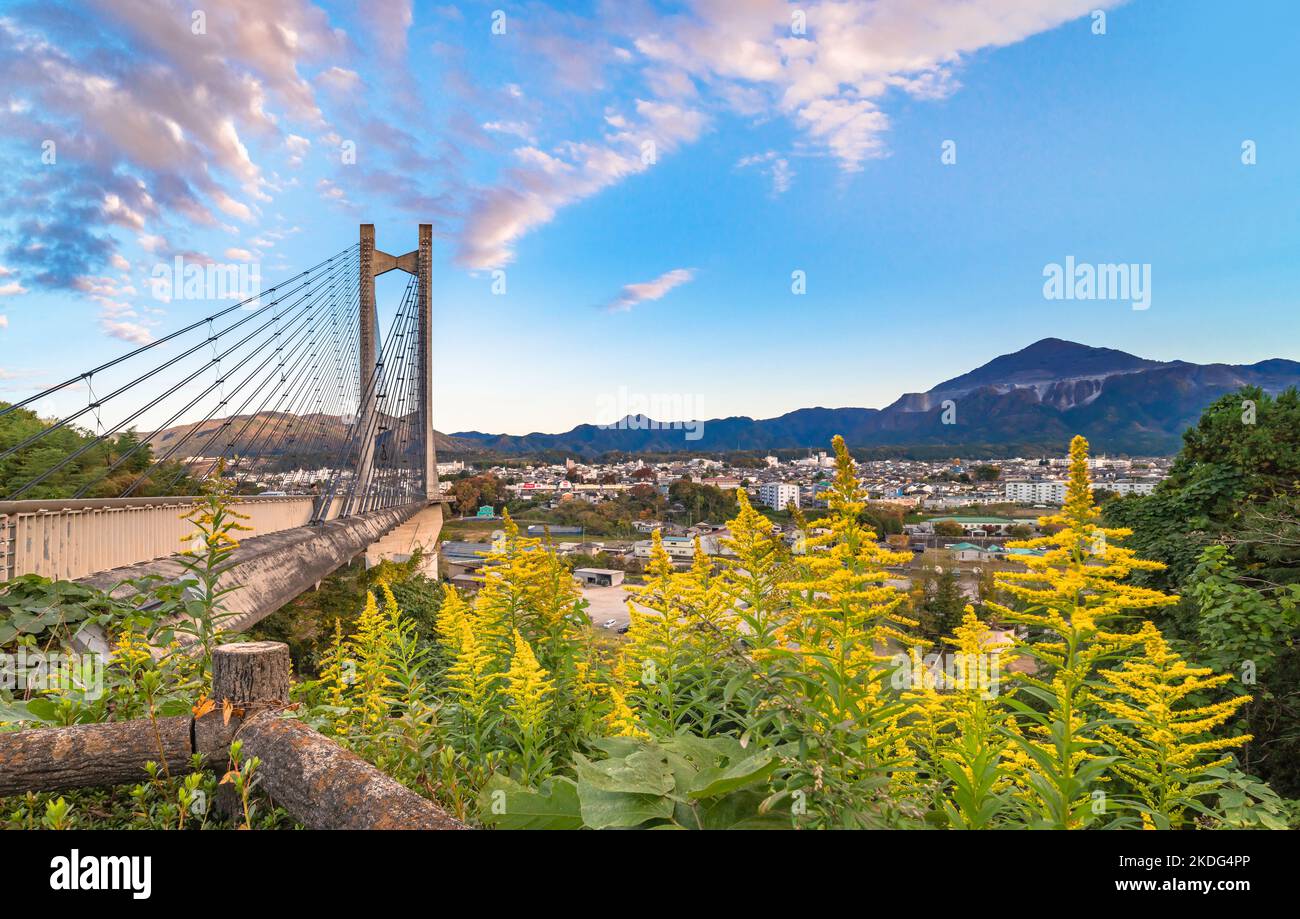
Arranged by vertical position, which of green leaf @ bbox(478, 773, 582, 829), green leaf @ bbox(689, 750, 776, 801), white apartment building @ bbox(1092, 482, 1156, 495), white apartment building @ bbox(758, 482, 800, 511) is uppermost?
white apartment building @ bbox(758, 482, 800, 511)

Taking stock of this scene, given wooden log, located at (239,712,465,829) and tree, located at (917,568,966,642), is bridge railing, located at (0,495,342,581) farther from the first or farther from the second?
tree, located at (917,568,966,642)

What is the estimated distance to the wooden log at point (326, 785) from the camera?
1.86 metres

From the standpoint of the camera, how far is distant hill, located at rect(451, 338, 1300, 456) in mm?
32188

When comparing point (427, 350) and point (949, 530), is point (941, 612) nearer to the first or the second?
point (949, 530)

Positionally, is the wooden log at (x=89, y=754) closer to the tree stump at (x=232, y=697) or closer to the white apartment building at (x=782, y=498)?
the tree stump at (x=232, y=697)

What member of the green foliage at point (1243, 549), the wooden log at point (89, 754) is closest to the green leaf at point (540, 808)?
the wooden log at point (89, 754)

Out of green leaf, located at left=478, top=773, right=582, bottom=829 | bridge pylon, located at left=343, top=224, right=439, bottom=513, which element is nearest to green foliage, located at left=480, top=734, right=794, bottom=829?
green leaf, located at left=478, top=773, right=582, bottom=829

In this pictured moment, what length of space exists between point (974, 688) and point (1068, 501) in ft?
1.88

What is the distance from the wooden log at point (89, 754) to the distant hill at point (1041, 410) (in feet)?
60.5

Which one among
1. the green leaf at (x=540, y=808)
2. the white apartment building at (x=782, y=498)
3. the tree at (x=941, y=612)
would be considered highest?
the white apartment building at (x=782, y=498)

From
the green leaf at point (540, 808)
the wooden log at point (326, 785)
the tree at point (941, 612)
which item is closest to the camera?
the green leaf at point (540, 808)

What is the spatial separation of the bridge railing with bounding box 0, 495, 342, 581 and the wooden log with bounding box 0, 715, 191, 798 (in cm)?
164

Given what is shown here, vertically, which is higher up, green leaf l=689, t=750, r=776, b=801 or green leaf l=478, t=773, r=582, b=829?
green leaf l=689, t=750, r=776, b=801

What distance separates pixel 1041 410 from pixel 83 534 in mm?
44450
